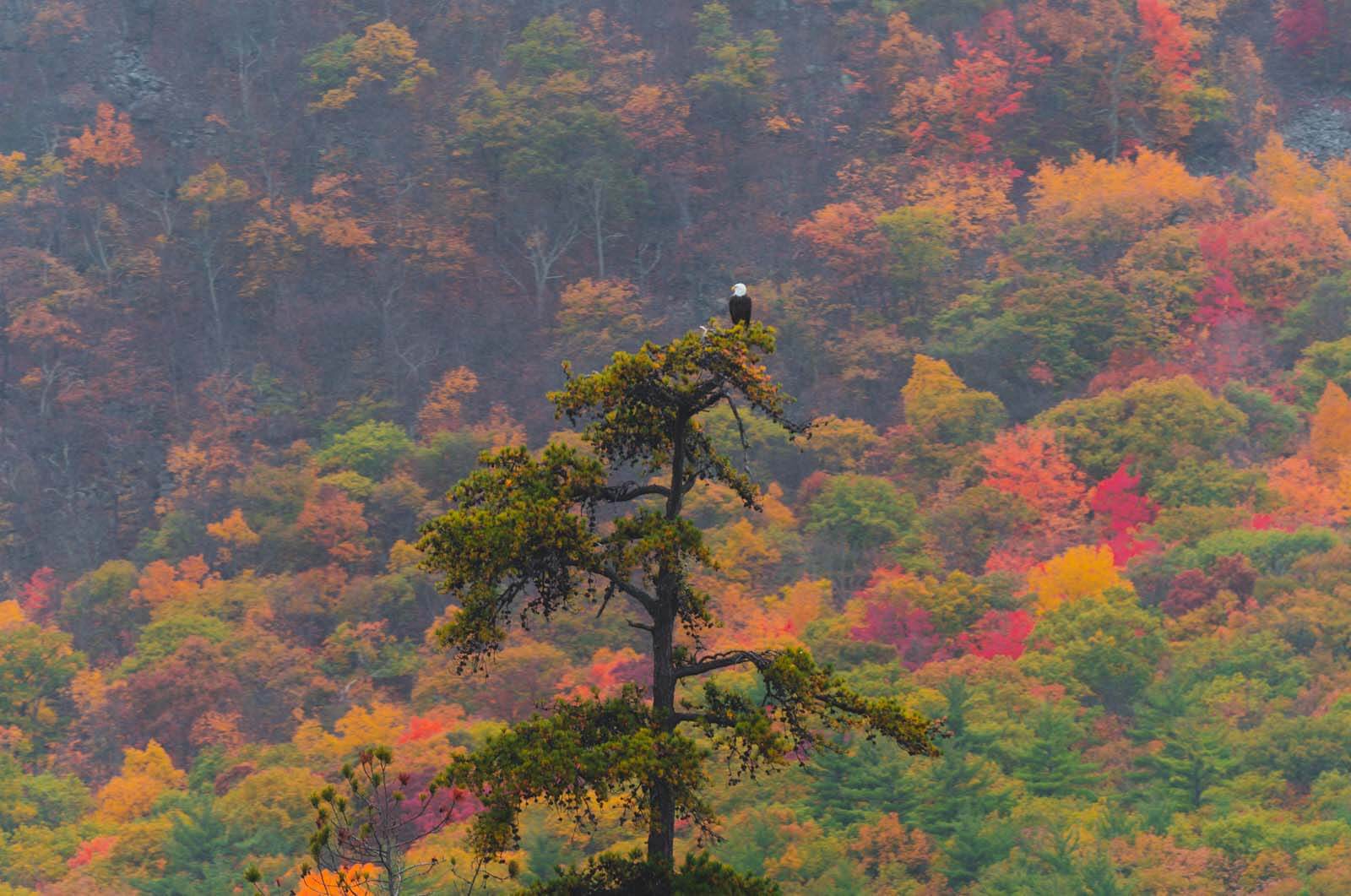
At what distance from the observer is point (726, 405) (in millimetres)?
55688

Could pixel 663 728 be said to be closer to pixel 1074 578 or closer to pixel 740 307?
pixel 740 307

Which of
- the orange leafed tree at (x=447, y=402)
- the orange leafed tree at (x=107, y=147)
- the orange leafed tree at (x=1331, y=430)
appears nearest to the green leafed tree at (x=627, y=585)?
the orange leafed tree at (x=1331, y=430)

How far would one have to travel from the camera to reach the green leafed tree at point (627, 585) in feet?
52.0

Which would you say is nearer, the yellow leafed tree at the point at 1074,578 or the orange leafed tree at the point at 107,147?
the yellow leafed tree at the point at 1074,578

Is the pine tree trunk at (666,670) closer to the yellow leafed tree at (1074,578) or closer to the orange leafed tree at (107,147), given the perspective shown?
the yellow leafed tree at (1074,578)

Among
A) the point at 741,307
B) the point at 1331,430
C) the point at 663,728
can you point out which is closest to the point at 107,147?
the point at 1331,430

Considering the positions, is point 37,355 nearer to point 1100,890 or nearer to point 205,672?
point 205,672

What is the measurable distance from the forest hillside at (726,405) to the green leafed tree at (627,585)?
20.4 meters

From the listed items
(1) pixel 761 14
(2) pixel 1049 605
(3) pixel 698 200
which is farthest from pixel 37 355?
(2) pixel 1049 605

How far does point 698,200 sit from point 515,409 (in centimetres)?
905

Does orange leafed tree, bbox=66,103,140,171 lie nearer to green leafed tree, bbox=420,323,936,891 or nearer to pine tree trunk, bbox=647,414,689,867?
green leafed tree, bbox=420,323,936,891

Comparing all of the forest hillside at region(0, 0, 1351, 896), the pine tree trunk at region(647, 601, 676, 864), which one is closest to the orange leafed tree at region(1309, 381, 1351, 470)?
the forest hillside at region(0, 0, 1351, 896)

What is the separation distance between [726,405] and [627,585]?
39452mm

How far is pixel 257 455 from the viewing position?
5909 centimetres
